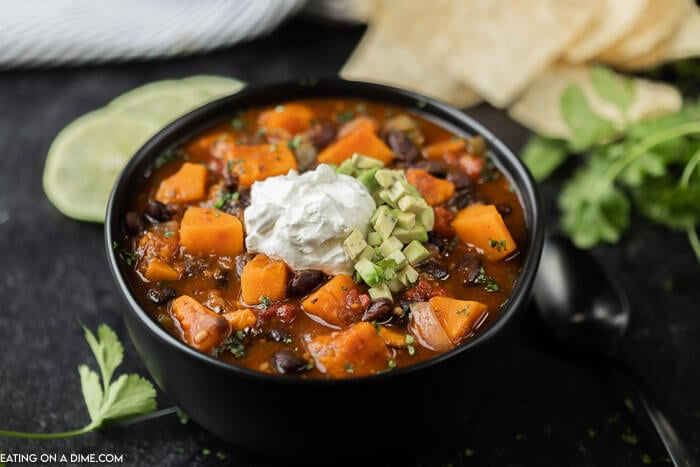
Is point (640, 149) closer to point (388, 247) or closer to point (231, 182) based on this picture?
point (388, 247)

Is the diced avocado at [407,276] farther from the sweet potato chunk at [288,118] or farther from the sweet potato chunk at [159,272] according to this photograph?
the sweet potato chunk at [288,118]

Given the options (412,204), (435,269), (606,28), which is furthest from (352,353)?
(606,28)

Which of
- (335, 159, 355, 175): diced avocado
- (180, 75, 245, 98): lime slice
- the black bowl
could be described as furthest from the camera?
(180, 75, 245, 98): lime slice

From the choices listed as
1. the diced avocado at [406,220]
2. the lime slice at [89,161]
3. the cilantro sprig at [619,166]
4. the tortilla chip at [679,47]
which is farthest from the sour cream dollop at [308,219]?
the tortilla chip at [679,47]

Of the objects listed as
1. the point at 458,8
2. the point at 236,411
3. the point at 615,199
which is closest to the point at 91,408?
the point at 236,411

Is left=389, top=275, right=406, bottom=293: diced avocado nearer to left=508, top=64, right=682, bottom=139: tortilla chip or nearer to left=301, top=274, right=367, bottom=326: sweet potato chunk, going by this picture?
left=301, top=274, right=367, bottom=326: sweet potato chunk

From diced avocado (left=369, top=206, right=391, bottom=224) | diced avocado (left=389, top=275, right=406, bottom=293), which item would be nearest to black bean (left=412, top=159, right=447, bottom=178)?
diced avocado (left=369, top=206, right=391, bottom=224)

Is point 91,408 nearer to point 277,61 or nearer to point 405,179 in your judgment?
point 405,179
